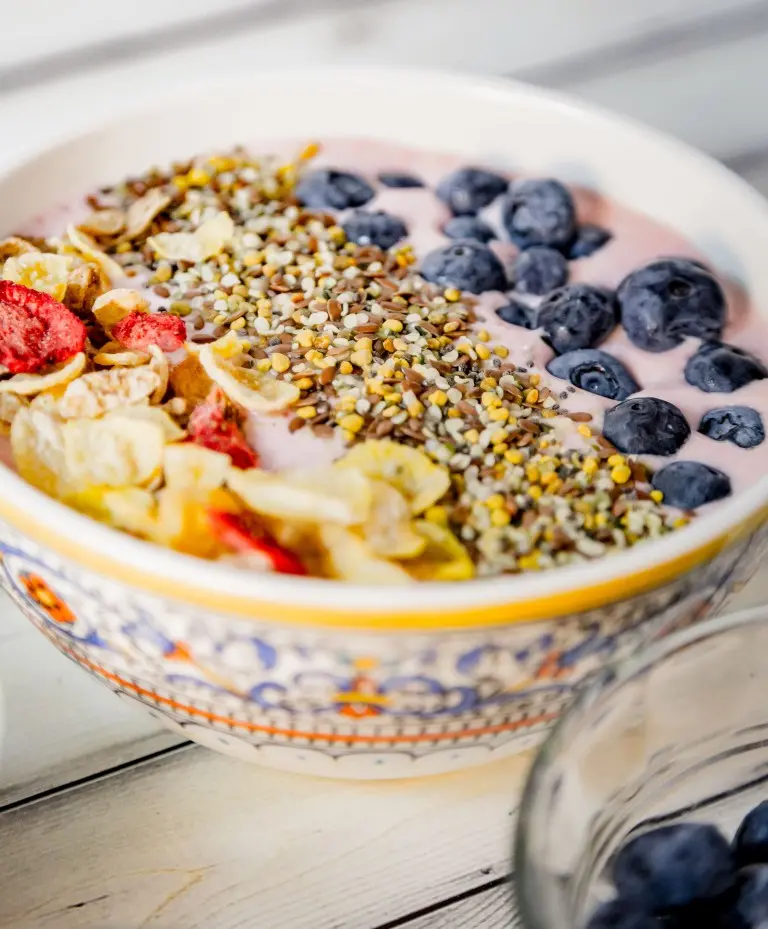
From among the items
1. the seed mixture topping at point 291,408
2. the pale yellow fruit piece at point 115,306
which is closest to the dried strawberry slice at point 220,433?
the seed mixture topping at point 291,408

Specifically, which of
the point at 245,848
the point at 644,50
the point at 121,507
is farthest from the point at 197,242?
the point at 644,50

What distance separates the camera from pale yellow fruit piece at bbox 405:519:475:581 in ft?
1.74

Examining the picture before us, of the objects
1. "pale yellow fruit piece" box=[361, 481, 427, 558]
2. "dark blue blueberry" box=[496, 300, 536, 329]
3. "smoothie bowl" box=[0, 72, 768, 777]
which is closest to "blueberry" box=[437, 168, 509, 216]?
"smoothie bowl" box=[0, 72, 768, 777]

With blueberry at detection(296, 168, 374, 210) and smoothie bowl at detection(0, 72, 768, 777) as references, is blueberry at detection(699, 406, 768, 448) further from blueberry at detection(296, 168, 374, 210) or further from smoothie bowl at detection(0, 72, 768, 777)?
blueberry at detection(296, 168, 374, 210)

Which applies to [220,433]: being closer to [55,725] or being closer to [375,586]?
[375,586]

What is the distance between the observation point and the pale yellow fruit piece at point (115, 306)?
0.68m

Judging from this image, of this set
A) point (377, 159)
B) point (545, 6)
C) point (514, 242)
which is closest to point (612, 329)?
point (514, 242)

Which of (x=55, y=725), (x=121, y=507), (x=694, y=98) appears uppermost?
(x=694, y=98)

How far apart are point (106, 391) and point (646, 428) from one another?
11.1 inches

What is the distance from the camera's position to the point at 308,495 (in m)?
0.53

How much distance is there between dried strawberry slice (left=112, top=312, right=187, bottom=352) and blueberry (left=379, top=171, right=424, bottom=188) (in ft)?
0.75

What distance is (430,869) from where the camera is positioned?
0.62m

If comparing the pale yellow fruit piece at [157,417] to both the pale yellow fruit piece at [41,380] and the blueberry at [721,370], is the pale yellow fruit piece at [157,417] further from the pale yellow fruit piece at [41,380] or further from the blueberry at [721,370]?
the blueberry at [721,370]

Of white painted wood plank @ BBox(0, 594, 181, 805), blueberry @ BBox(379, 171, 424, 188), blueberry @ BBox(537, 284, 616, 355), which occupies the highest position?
blueberry @ BBox(379, 171, 424, 188)
